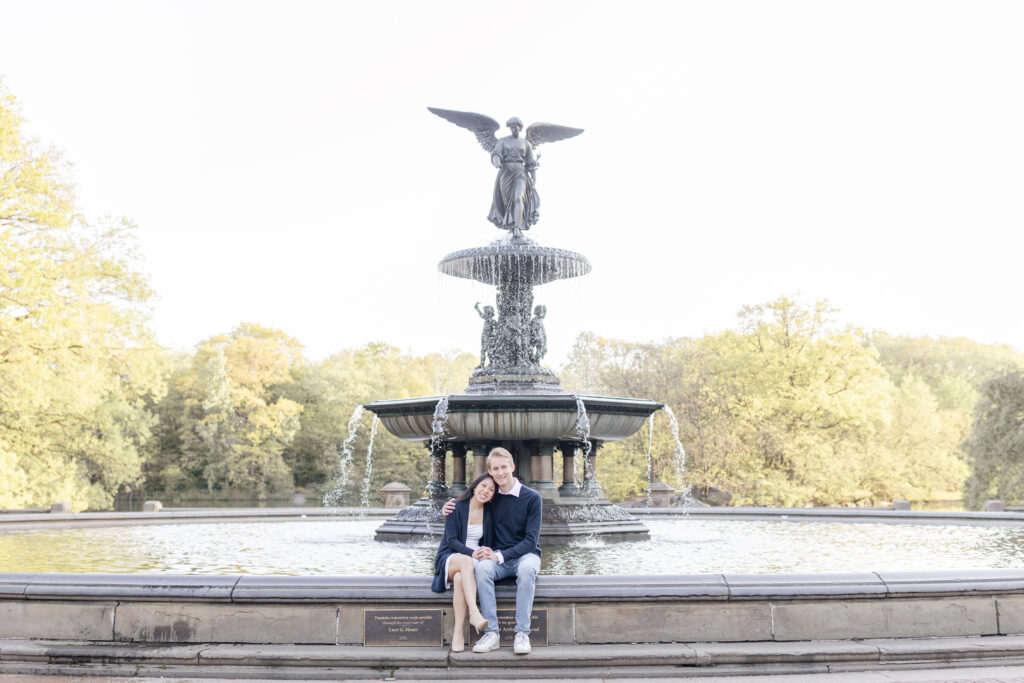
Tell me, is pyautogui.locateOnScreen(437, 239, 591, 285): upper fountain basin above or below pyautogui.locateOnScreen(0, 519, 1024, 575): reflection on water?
above

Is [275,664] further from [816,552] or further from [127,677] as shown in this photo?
[816,552]

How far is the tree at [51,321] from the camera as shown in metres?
21.9

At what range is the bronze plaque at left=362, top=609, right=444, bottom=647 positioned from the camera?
5.66 meters

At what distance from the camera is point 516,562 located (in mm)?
5844

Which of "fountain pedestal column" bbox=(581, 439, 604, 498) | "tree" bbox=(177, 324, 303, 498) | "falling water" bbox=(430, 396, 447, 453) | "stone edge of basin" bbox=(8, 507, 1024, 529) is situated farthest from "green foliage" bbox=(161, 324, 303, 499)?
"falling water" bbox=(430, 396, 447, 453)

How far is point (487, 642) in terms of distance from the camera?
5477 mm

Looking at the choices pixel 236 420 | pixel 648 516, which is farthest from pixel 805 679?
pixel 236 420

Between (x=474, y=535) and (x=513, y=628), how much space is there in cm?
65

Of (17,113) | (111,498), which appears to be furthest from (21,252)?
(111,498)

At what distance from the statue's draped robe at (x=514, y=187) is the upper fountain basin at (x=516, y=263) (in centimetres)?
50

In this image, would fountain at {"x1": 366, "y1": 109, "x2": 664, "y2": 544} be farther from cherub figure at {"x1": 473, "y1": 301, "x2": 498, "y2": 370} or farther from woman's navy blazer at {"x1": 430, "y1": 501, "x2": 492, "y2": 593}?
woman's navy blazer at {"x1": 430, "y1": 501, "x2": 492, "y2": 593}

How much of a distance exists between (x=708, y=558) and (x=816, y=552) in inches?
66.3

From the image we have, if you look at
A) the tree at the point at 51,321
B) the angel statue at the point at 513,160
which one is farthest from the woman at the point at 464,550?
the tree at the point at 51,321

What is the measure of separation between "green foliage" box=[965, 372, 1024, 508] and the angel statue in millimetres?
20699
